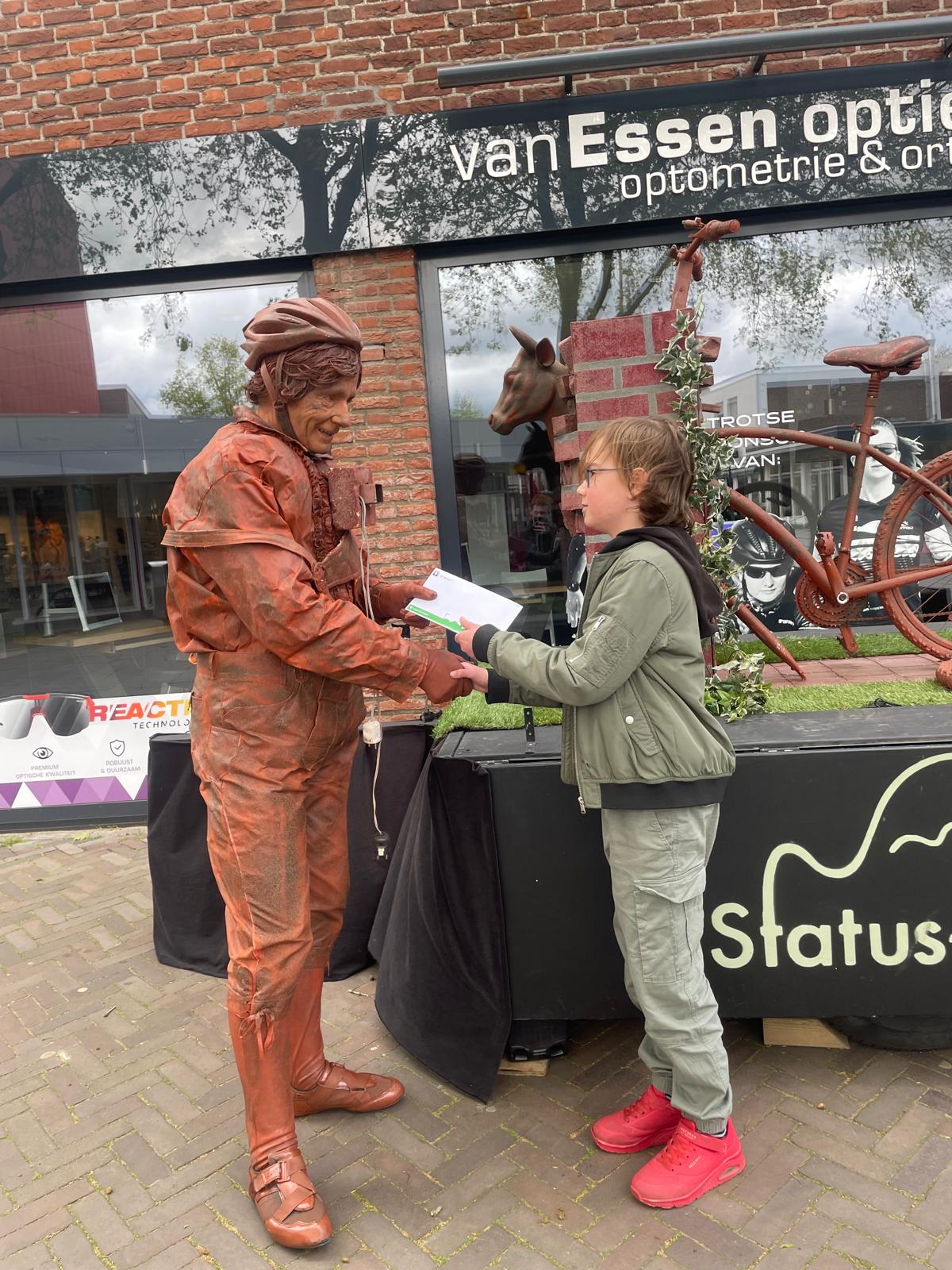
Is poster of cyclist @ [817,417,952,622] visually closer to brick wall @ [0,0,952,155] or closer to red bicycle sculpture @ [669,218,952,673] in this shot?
red bicycle sculpture @ [669,218,952,673]

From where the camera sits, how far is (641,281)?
17.9 ft

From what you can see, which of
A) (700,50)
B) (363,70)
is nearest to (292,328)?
(700,50)

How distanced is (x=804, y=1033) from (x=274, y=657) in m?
2.16

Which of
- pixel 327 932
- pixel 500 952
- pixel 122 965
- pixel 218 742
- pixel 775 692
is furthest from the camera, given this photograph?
→ pixel 122 965

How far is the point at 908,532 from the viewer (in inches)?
218

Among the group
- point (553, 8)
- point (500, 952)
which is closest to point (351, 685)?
point (500, 952)

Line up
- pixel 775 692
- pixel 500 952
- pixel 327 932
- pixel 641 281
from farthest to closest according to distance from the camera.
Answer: pixel 641 281 → pixel 775 692 → pixel 500 952 → pixel 327 932

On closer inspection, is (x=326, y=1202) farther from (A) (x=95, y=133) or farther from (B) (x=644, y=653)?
(A) (x=95, y=133)

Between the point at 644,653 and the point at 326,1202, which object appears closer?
the point at 644,653

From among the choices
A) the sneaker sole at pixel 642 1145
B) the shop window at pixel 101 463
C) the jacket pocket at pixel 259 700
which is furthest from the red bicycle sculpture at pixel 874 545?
the shop window at pixel 101 463

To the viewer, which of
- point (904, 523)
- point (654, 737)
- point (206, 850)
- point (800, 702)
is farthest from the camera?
point (904, 523)

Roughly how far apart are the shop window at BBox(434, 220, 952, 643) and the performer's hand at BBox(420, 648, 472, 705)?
10.7ft

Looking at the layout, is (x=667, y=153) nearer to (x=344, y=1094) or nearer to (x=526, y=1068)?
(x=526, y=1068)

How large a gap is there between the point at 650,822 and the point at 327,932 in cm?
106
